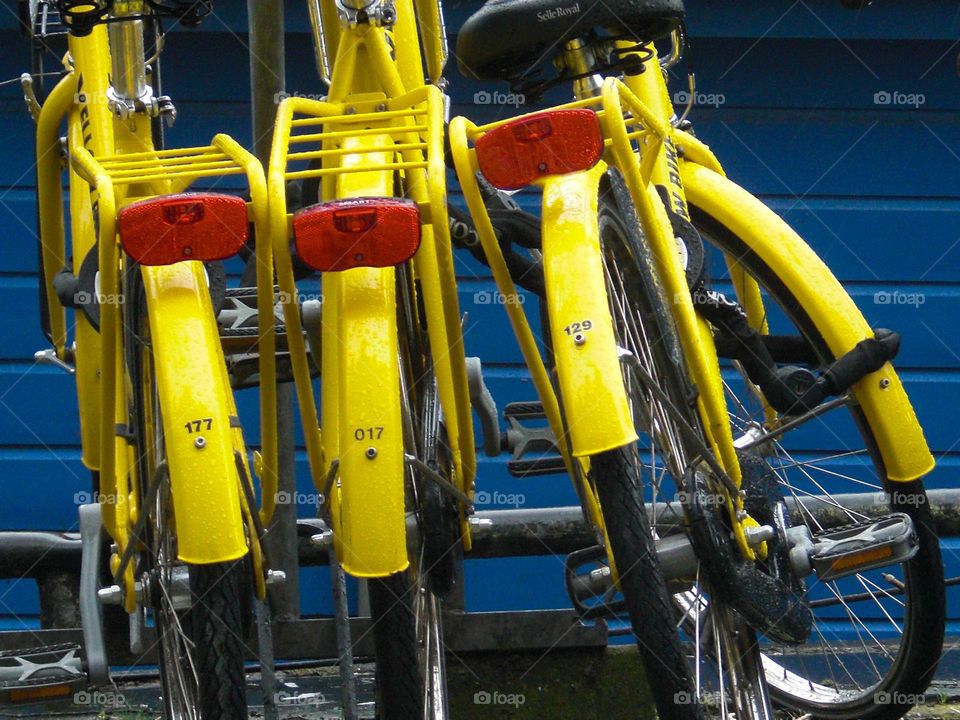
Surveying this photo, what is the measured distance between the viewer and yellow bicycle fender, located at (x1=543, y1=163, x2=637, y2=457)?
7.33 ft

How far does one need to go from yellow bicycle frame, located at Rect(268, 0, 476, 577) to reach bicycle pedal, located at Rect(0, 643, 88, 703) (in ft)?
2.20

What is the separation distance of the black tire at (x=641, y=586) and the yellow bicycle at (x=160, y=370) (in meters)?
0.57

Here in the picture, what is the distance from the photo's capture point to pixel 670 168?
332cm

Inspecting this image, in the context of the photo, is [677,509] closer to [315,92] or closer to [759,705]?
[759,705]

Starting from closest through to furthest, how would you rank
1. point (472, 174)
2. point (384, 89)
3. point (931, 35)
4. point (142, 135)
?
point (472, 174)
point (384, 89)
point (142, 135)
point (931, 35)

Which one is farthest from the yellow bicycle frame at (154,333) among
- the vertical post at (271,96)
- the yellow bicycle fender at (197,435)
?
the vertical post at (271,96)

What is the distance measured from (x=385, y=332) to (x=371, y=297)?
0.23ft

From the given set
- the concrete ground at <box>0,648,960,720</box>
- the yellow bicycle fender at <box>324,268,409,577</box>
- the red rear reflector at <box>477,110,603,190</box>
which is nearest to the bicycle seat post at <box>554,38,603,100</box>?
the red rear reflector at <box>477,110,603,190</box>

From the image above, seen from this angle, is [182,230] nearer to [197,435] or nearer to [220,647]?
[197,435]

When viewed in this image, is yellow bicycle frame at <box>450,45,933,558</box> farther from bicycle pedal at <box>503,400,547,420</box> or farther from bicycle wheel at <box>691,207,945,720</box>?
bicycle pedal at <box>503,400,547,420</box>

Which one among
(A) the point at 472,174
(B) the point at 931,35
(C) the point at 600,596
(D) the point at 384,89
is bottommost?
(C) the point at 600,596

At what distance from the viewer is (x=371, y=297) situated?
236 centimetres

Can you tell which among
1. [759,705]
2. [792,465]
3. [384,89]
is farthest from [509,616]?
[384,89]

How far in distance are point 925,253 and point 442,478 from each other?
4.48 metres
